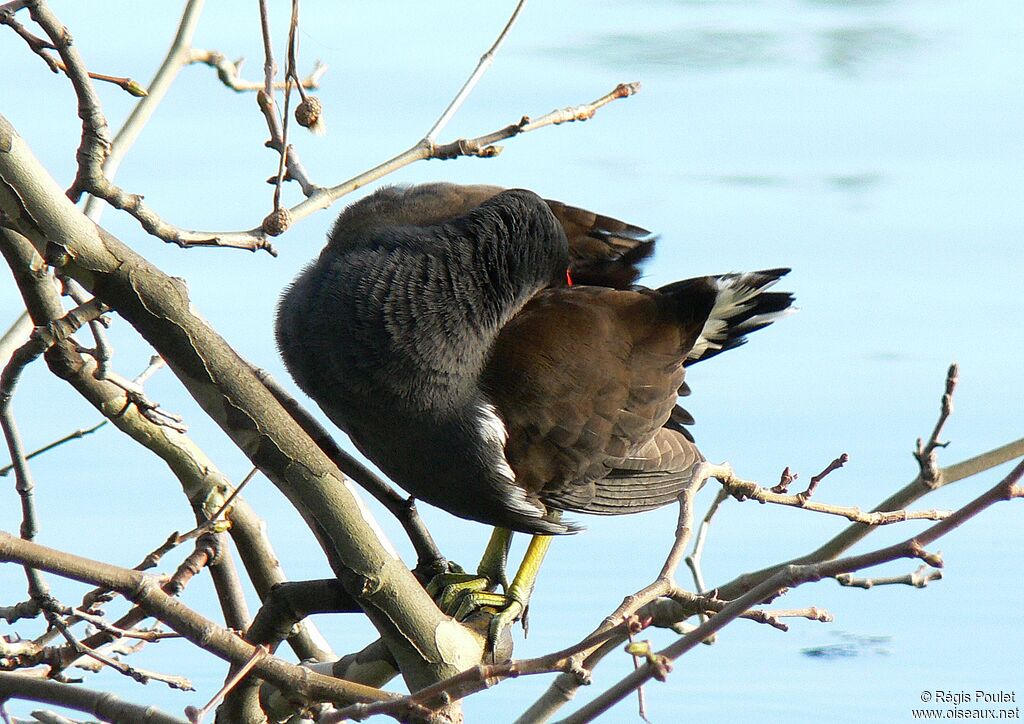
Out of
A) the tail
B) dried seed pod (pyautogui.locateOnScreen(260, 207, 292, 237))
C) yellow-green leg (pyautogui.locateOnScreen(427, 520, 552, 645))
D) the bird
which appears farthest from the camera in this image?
the tail

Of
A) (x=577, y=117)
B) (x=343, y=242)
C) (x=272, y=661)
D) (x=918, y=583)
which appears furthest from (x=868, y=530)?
(x=343, y=242)

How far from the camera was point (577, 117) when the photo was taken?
1.82 metres

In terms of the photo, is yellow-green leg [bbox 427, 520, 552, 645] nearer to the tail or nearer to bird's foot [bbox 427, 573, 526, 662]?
bird's foot [bbox 427, 573, 526, 662]

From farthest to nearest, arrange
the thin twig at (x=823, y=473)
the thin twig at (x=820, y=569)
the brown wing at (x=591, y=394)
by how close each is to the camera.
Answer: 1. the brown wing at (x=591, y=394)
2. the thin twig at (x=823, y=473)
3. the thin twig at (x=820, y=569)

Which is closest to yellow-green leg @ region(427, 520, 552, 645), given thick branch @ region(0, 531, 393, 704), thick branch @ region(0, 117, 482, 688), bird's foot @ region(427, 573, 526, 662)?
bird's foot @ region(427, 573, 526, 662)

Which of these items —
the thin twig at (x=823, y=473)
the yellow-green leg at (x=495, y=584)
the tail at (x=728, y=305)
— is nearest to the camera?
the thin twig at (x=823, y=473)

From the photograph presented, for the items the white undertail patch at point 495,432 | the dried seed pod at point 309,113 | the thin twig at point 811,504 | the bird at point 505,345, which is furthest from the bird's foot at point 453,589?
the dried seed pod at point 309,113

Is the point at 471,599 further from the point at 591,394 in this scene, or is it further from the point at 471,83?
the point at 471,83

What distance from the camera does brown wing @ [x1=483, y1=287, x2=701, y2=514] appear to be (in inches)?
101

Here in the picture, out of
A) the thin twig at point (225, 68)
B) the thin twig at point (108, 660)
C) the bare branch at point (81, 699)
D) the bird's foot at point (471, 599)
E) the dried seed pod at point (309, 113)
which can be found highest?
the thin twig at point (225, 68)

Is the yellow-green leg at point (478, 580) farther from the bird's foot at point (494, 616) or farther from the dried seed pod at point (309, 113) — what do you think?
the dried seed pod at point (309, 113)

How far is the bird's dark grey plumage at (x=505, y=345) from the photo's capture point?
2.33m

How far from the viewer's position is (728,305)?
2852 mm

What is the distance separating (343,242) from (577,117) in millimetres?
797
